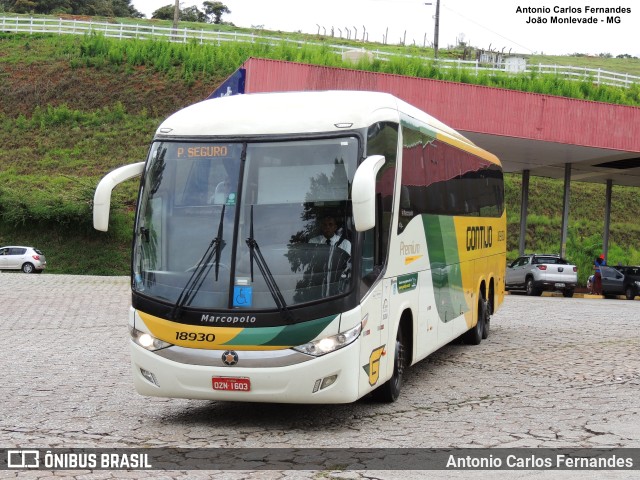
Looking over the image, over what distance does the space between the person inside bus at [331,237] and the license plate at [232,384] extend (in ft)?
4.53

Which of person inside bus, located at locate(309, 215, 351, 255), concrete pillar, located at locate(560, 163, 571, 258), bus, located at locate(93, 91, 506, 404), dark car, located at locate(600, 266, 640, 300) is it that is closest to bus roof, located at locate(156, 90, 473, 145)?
bus, located at locate(93, 91, 506, 404)

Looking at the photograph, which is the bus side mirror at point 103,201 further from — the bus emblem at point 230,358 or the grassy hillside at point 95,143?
the grassy hillside at point 95,143

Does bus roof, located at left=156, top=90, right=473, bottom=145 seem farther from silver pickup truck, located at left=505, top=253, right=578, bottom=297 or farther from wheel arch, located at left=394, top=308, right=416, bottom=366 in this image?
silver pickup truck, located at left=505, top=253, right=578, bottom=297

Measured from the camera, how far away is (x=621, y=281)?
34.7 m

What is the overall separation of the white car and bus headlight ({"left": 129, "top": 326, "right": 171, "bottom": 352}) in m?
32.9

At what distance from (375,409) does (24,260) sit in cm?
3311

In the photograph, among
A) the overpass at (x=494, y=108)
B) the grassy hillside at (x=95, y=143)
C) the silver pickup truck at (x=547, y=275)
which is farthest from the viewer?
the grassy hillside at (x=95, y=143)

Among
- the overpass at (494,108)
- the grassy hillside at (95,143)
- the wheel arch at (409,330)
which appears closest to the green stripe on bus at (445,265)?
the wheel arch at (409,330)

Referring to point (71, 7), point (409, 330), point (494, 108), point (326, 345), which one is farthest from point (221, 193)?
point (71, 7)

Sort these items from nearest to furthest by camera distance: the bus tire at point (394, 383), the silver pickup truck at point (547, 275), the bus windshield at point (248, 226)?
1. the bus windshield at point (248, 226)
2. the bus tire at point (394, 383)
3. the silver pickup truck at point (547, 275)

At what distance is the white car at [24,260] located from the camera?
131ft

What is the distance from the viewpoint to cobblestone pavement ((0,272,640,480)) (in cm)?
796

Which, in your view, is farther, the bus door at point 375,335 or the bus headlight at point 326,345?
the bus door at point 375,335

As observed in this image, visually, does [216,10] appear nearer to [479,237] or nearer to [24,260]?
[24,260]
